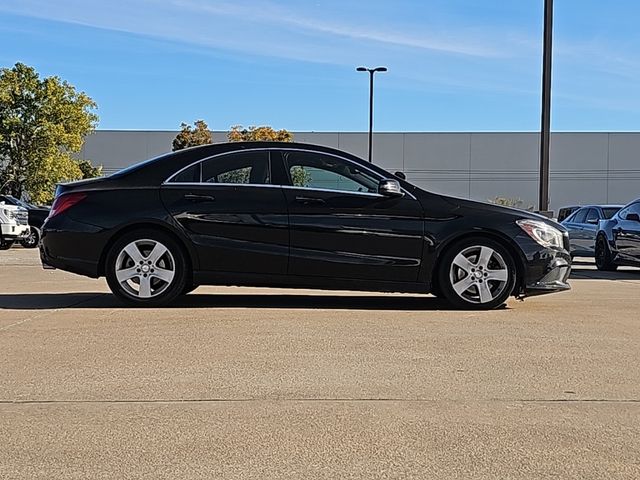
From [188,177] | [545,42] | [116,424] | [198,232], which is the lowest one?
[116,424]

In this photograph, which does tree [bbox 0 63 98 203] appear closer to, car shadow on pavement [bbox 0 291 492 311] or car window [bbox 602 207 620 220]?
car window [bbox 602 207 620 220]

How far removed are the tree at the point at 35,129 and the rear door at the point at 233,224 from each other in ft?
93.7

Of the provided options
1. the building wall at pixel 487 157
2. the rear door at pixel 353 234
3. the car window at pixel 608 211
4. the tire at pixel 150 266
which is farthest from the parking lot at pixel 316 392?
the building wall at pixel 487 157

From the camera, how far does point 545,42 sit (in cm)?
1658

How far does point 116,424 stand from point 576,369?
9.46 ft

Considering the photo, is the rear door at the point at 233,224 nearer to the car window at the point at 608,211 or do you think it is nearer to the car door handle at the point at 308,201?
the car door handle at the point at 308,201

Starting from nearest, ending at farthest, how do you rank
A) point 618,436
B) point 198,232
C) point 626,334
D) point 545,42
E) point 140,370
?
point 618,436 < point 140,370 < point 626,334 < point 198,232 < point 545,42

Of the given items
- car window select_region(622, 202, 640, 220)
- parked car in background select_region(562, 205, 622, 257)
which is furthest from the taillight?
parked car in background select_region(562, 205, 622, 257)

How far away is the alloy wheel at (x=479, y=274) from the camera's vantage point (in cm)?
798

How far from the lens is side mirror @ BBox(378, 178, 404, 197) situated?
7.81 metres

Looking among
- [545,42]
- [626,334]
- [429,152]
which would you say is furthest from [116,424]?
[429,152]

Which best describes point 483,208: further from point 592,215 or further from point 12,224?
point 12,224

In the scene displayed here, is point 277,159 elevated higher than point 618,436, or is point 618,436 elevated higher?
point 277,159

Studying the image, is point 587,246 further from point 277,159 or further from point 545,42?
point 277,159
